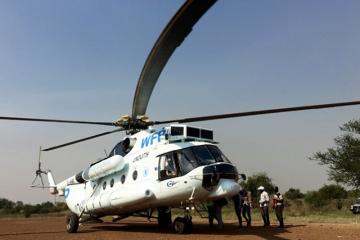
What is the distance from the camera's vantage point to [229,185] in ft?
45.3

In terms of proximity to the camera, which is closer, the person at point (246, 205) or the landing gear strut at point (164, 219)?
the landing gear strut at point (164, 219)

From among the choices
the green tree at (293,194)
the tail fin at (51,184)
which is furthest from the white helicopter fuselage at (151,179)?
the green tree at (293,194)

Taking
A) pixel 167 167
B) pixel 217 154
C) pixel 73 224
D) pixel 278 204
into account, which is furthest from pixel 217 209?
pixel 73 224

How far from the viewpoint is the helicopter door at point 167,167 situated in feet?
48.4

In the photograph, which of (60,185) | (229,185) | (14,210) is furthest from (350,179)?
(14,210)

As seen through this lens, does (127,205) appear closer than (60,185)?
Yes

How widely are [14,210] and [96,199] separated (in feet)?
160

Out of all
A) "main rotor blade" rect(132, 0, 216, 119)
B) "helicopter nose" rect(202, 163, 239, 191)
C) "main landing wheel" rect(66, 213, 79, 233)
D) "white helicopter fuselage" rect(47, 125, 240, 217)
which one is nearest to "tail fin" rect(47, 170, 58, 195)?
"white helicopter fuselage" rect(47, 125, 240, 217)

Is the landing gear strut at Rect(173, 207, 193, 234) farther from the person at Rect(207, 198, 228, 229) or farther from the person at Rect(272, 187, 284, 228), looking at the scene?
the person at Rect(272, 187, 284, 228)

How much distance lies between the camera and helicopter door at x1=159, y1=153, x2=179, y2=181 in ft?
48.4

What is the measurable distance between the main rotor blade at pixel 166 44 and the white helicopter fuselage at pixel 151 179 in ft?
5.57

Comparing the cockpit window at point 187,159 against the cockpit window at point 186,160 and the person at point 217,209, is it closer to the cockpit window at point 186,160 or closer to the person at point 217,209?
the cockpit window at point 186,160

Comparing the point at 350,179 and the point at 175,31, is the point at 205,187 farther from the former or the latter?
the point at 350,179

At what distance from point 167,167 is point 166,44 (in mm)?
4905
